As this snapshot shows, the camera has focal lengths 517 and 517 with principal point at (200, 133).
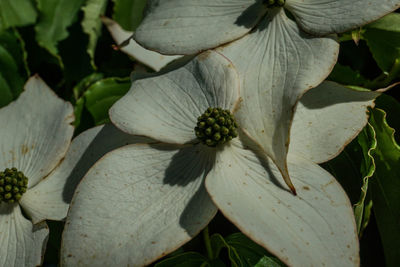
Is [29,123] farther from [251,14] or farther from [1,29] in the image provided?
[251,14]

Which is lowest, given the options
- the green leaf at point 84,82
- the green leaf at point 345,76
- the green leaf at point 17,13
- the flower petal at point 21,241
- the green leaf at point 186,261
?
the green leaf at point 186,261

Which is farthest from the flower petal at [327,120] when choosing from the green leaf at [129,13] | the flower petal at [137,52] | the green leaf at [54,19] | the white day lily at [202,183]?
the green leaf at [54,19]

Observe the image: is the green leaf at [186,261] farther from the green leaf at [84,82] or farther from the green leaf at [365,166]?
the green leaf at [84,82]

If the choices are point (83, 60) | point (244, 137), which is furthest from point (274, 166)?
point (83, 60)

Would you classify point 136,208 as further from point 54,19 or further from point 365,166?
point 54,19

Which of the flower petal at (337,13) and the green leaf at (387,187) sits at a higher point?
the flower petal at (337,13)

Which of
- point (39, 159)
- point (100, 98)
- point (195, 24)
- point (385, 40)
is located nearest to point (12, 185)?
point (39, 159)

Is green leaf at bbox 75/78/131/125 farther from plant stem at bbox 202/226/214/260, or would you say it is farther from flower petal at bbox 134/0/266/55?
plant stem at bbox 202/226/214/260

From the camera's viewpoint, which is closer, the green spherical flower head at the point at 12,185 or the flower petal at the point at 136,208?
the flower petal at the point at 136,208
